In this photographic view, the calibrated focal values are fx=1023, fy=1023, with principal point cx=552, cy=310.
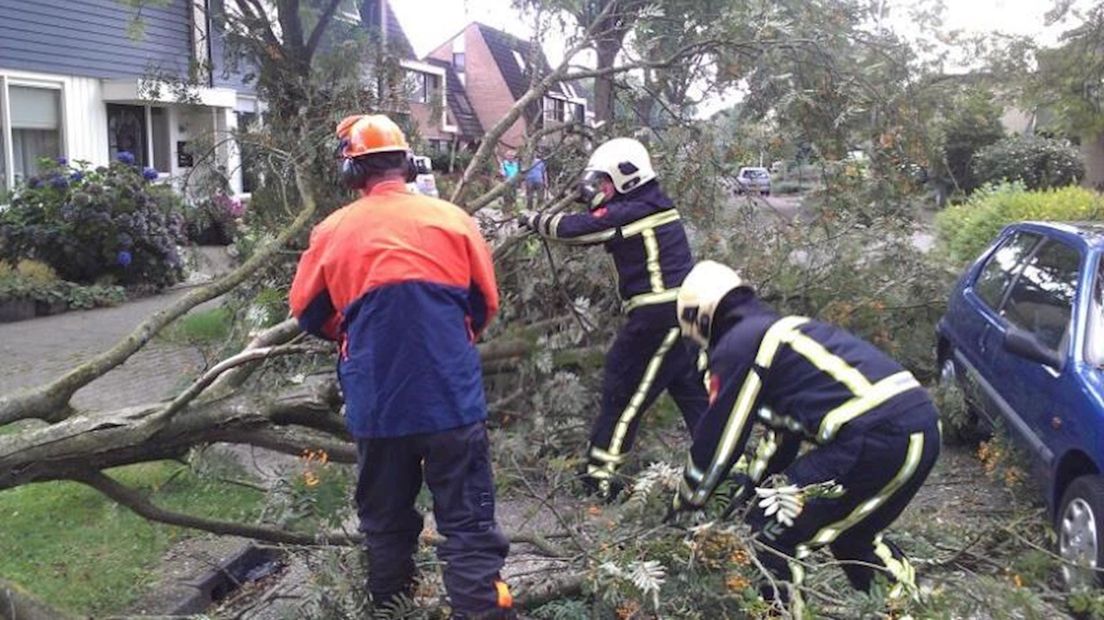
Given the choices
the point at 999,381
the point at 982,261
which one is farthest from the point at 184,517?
the point at 982,261

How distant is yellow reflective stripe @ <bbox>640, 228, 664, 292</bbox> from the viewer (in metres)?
4.97

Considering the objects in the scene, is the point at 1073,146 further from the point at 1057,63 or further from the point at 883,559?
the point at 883,559

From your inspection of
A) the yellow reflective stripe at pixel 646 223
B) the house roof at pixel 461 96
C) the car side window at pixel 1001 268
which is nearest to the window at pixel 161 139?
the house roof at pixel 461 96

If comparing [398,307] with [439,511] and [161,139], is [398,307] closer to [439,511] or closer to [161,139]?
[439,511]

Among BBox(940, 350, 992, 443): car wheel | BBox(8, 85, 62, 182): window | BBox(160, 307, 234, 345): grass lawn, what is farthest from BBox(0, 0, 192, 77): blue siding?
BBox(940, 350, 992, 443): car wheel

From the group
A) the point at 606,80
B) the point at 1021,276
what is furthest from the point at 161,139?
the point at 1021,276

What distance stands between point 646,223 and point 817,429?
198 centimetres

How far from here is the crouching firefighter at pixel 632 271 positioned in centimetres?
496

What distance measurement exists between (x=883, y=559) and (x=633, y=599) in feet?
2.97

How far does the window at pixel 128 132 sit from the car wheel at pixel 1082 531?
15.0 meters

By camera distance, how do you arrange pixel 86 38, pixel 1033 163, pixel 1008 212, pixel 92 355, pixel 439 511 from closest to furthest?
pixel 439 511, pixel 92 355, pixel 1008 212, pixel 86 38, pixel 1033 163

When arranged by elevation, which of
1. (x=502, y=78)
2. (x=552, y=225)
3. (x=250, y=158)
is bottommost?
(x=552, y=225)

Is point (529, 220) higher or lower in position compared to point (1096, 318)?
higher

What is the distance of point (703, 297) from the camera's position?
133 inches
